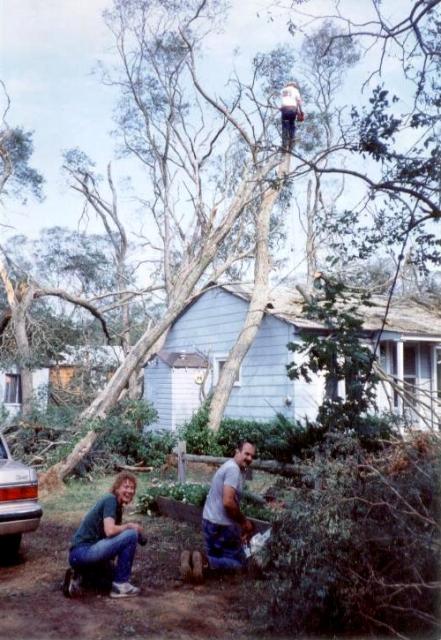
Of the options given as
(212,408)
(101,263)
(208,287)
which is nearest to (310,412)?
(212,408)

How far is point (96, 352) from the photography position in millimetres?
25359

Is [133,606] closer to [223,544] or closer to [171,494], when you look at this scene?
[223,544]

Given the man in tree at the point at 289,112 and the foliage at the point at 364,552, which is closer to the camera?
the foliage at the point at 364,552

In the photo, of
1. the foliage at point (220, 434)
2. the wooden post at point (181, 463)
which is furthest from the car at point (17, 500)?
the foliage at point (220, 434)

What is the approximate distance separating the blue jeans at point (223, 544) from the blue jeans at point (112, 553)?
1.03 m

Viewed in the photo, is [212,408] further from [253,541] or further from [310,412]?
[253,541]

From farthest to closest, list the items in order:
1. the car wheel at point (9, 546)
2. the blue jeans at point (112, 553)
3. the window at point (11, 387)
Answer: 1. the window at point (11, 387)
2. the car wheel at point (9, 546)
3. the blue jeans at point (112, 553)

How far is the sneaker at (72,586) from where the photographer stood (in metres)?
5.80

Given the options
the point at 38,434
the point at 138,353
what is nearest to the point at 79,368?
the point at 138,353

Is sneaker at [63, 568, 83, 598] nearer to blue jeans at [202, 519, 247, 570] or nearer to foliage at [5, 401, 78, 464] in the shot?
blue jeans at [202, 519, 247, 570]

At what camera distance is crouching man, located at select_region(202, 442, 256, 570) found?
6.48 meters

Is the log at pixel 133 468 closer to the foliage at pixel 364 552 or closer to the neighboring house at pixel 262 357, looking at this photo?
the neighboring house at pixel 262 357

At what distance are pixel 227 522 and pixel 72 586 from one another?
1.61 meters

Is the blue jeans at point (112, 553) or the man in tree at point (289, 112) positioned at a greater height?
the man in tree at point (289, 112)
